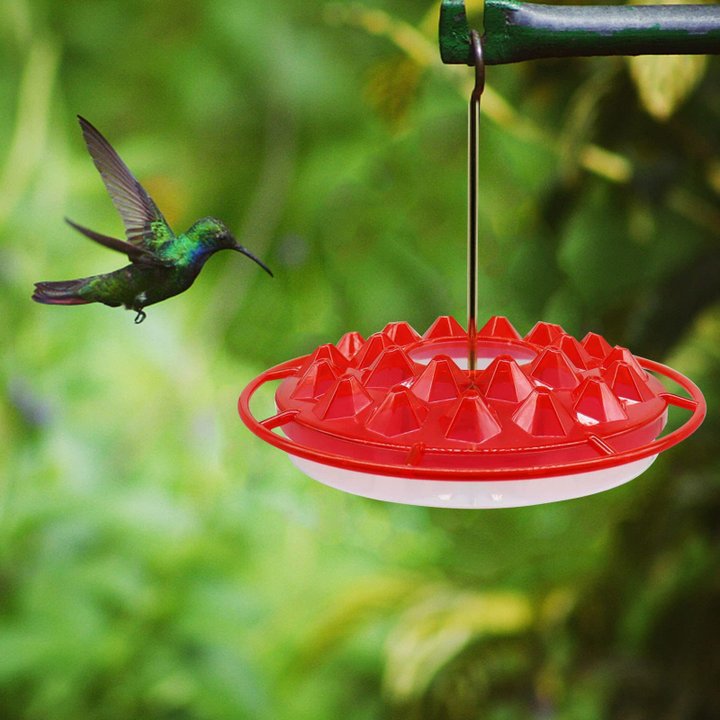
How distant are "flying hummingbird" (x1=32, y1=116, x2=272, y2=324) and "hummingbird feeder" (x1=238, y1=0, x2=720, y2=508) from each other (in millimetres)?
135

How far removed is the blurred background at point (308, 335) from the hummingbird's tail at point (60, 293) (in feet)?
3.85

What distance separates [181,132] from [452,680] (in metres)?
1.36

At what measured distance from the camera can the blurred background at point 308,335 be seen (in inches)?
82.0

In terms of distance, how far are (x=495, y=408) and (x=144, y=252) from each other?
0.34 meters

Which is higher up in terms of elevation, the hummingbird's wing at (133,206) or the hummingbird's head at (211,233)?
the hummingbird's wing at (133,206)

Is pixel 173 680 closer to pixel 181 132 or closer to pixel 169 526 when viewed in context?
pixel 169 526

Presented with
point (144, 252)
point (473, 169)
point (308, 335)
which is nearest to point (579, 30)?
point (473, 169)

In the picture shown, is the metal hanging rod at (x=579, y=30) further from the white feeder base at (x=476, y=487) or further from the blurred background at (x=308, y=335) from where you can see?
the blurred background at (x=308, y=335)

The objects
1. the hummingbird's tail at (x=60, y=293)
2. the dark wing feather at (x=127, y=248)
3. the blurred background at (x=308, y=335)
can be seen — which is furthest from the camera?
the blurred background at (x=308, y=335)

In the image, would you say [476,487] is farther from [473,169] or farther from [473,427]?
[473,169]

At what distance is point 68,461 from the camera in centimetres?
214

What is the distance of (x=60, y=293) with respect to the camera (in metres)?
0.94

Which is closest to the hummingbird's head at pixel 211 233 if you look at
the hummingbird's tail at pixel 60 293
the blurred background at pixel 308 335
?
the hummingbird's tail at pixel 60 293

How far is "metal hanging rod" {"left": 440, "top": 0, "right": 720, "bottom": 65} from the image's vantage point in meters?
0.78
